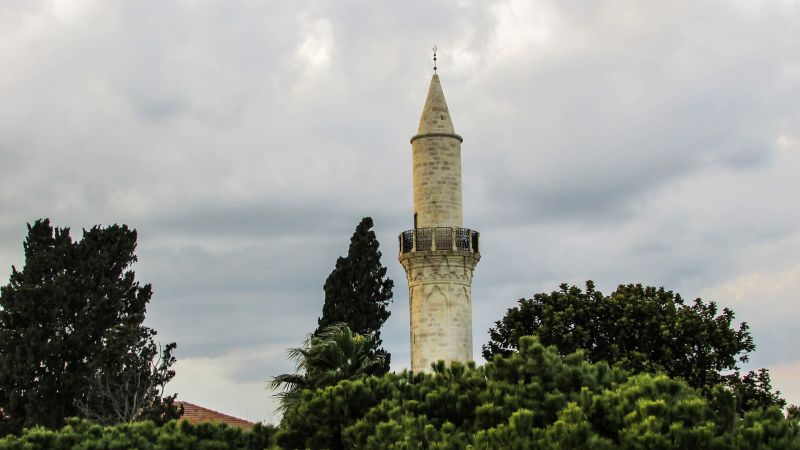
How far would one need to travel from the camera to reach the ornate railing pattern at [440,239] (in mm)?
39125

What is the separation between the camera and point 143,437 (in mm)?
24125

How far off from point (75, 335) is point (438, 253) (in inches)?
538

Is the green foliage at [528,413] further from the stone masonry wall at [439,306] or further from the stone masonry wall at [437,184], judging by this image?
the stone masonry wall at [437,184]

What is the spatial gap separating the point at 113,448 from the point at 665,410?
39.3 ft

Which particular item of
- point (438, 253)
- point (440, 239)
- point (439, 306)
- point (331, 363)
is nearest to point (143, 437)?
point (331, 363)

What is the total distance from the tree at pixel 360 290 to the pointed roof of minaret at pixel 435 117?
16.5ft

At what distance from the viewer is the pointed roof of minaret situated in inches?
1571

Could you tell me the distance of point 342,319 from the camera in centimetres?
4122

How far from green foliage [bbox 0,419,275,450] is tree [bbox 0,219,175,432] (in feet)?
49.5

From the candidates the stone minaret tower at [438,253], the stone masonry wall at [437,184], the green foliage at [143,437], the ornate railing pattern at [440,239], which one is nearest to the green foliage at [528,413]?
the green foliage at [143,437]

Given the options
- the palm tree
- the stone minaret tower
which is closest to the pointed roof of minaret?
the stone minaret tower

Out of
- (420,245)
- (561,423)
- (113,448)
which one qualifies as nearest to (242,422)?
(420,245)

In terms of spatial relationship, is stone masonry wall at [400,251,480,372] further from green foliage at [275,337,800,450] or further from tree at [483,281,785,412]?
green foliage at [275,337,800,450]

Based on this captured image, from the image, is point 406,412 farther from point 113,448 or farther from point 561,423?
point 113,448
